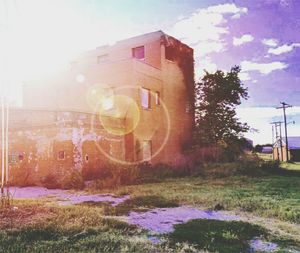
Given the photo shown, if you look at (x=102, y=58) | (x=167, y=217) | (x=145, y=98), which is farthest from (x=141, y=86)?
(x=167, y=217)

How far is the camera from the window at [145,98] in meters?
22.9

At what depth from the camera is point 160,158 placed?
24.2m

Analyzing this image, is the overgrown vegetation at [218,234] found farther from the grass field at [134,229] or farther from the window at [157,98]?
the window at [157,98]

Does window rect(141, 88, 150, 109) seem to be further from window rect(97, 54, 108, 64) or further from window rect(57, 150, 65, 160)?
window rect(57, 150, 65, 160)

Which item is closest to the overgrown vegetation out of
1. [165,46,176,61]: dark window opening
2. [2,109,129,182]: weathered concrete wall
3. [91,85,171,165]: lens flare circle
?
[2,109,129,182]: weathered concrete wall

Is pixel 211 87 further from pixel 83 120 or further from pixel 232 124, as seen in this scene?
pixel 83 120

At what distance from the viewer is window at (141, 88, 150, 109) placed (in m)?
22.9

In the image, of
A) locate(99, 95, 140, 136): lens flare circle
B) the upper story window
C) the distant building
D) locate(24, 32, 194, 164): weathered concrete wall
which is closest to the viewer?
locate(99, 95, 140, 136): lens flare circle

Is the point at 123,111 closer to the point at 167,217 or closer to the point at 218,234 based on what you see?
the point at 167,217

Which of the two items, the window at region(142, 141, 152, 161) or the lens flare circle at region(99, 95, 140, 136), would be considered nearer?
the lens flare circle at region(99, 95, 140, 136)

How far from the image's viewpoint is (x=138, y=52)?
85.7 feet

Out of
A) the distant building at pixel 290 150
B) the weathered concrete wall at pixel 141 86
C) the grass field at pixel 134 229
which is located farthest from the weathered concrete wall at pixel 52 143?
the distant building at pixel 290 150

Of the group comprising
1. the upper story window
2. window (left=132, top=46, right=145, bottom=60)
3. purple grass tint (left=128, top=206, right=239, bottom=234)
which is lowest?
purple grass tint (left=128, top=206, right=239, bottom=234)

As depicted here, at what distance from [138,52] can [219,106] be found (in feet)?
29.5
